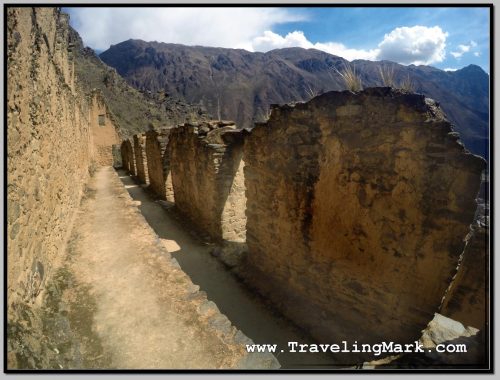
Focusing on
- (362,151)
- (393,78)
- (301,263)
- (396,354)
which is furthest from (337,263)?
(393,78)

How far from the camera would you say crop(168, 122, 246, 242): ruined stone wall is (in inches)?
282

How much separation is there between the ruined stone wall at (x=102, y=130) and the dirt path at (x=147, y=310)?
19.8m

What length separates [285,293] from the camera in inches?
202

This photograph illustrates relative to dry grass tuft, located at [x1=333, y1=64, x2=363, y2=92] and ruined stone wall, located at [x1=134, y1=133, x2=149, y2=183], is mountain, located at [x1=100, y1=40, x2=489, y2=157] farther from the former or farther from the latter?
dry grass tuft, located at [x1=333, y1=64, x2=363, y2=92]

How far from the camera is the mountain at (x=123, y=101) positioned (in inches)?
1524

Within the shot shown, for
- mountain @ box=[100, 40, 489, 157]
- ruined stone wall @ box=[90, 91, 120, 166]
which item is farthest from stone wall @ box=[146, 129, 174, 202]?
mountain @ box=[100, 40, 489, 157]

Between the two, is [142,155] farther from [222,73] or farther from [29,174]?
[222,73]

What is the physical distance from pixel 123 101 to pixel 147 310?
4273cm

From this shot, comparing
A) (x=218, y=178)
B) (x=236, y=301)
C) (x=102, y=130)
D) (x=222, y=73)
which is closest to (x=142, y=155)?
(x=218, y=178)

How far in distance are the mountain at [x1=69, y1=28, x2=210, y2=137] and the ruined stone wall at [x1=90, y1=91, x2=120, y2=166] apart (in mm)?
12461

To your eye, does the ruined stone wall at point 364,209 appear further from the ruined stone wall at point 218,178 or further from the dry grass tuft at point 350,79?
the ruined stone wall at point 218,178

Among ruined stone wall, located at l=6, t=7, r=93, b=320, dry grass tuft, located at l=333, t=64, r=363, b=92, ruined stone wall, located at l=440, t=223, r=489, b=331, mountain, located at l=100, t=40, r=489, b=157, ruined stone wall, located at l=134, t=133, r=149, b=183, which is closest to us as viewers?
ruined stone wall, located at l=6, t=7, r=93, b=320

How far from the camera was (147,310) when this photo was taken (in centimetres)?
325

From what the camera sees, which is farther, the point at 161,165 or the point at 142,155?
the point at 142,155
